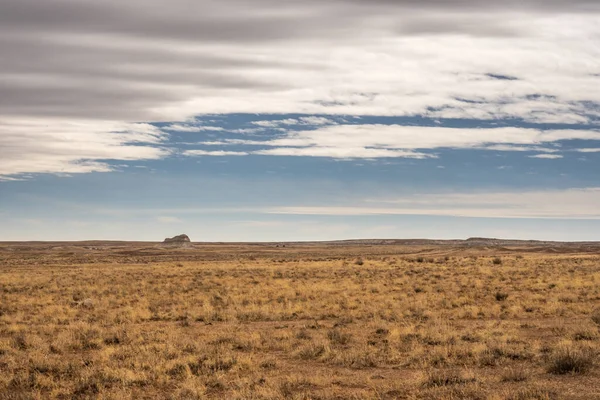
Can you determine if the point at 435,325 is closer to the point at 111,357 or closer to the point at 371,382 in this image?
the point at 371,382

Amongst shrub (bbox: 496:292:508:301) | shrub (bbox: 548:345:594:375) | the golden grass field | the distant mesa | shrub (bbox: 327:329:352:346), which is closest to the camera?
the golden grass field

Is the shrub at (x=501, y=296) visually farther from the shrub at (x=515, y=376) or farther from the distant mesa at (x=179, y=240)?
the distant mesa at (x=179, y=240)

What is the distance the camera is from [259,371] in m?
14.7

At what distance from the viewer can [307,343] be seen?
17.6 m

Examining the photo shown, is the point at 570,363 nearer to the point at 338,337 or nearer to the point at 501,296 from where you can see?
the point at 338,337

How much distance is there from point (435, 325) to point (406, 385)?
8432 mm

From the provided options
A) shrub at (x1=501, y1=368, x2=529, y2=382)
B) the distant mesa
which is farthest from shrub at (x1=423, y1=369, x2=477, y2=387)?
the distant mesa

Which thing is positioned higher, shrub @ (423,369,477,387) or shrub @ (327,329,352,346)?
shrub @ (423,369,477,387)

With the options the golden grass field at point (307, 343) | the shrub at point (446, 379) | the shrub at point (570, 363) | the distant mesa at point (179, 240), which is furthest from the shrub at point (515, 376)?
the distant mesa at point (179, 240)

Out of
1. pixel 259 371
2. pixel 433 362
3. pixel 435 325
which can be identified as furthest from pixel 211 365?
pixel 435 325

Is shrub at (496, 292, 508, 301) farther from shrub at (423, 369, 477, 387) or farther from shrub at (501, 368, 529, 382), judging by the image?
shrub at (423, 369, 477, 387)

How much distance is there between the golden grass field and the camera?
12758mm

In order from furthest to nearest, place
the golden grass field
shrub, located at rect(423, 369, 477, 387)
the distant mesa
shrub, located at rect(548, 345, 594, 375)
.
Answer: the distant mesa → shrub, located at rect(548, 345, 594, 375) → the golden grass field → shrub, located at rect(423, 369, 477, 387)

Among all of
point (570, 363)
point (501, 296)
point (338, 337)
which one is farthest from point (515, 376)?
point (501, 296)
